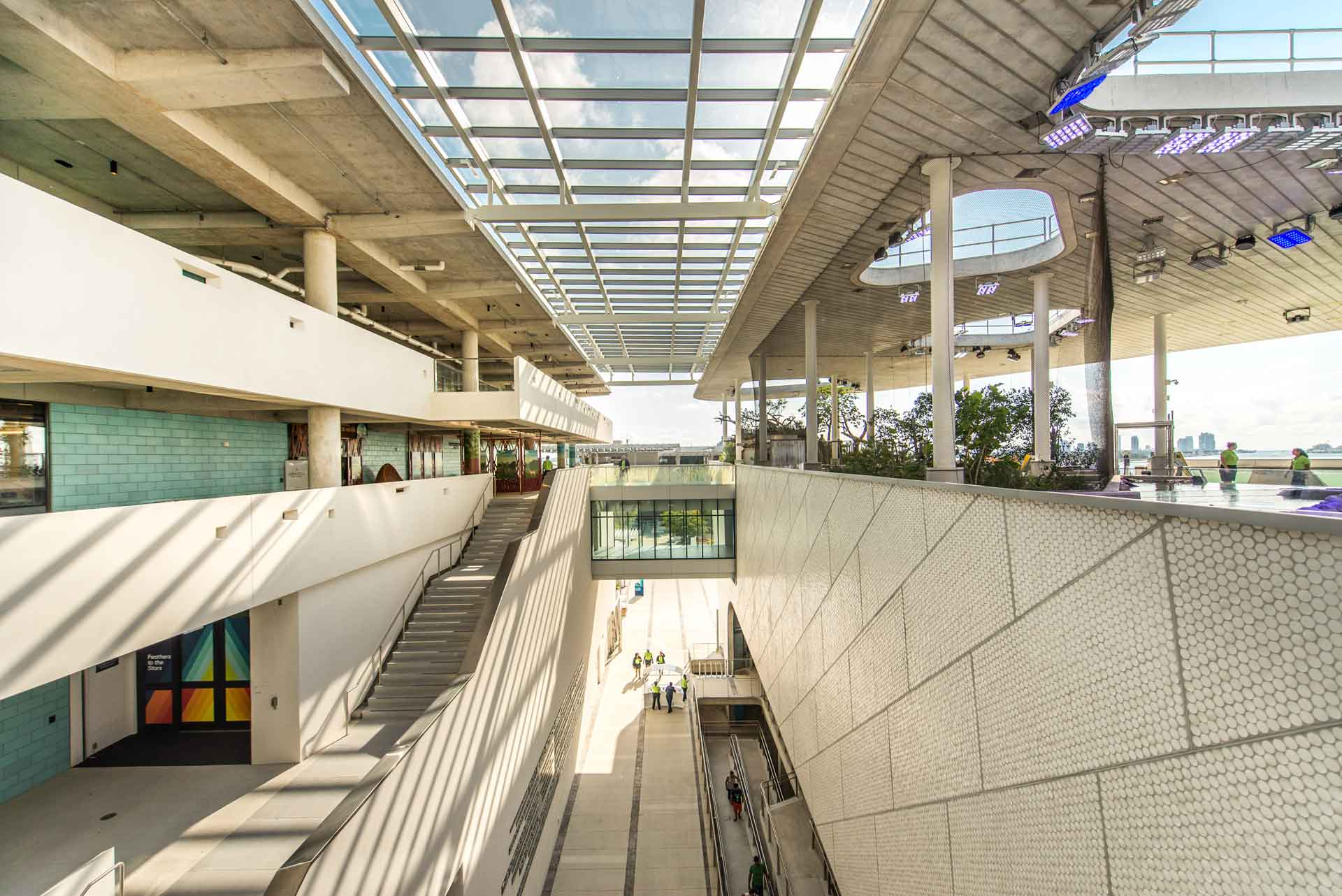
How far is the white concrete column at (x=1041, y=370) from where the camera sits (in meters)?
12.7

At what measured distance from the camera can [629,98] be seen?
24.1 ft

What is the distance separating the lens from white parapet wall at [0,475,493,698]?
14.4 ft

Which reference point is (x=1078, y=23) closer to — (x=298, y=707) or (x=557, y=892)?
(x=298, y=707)

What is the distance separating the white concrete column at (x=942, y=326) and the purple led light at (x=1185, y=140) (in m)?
2.32

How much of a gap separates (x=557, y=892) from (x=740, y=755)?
824cm

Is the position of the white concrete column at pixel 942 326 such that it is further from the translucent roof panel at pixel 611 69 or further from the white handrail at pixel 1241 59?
the translucent roof panel at pixel 611 69

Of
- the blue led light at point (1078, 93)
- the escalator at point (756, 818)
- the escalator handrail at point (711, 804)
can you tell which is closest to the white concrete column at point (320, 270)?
the blue led light at point (1078, 93)

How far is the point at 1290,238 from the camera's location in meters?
9.75

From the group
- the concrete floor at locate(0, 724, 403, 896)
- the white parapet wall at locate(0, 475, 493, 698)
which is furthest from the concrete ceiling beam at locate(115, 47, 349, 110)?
the concrete floor at locate(0, 724, 403, 896)

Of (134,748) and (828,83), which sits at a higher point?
(828,83)

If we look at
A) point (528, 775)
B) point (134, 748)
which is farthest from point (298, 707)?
point (528, 775)

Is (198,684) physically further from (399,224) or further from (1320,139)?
(1320,139)

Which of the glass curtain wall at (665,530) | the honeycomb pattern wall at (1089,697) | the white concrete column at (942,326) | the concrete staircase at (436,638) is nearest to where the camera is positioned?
the honeycomb pattern wall at (1089,697)

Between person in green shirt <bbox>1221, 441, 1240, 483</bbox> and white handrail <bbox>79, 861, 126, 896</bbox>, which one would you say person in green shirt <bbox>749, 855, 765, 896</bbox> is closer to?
white handrail <bbox>79, 861, 126, 896</bbox>
